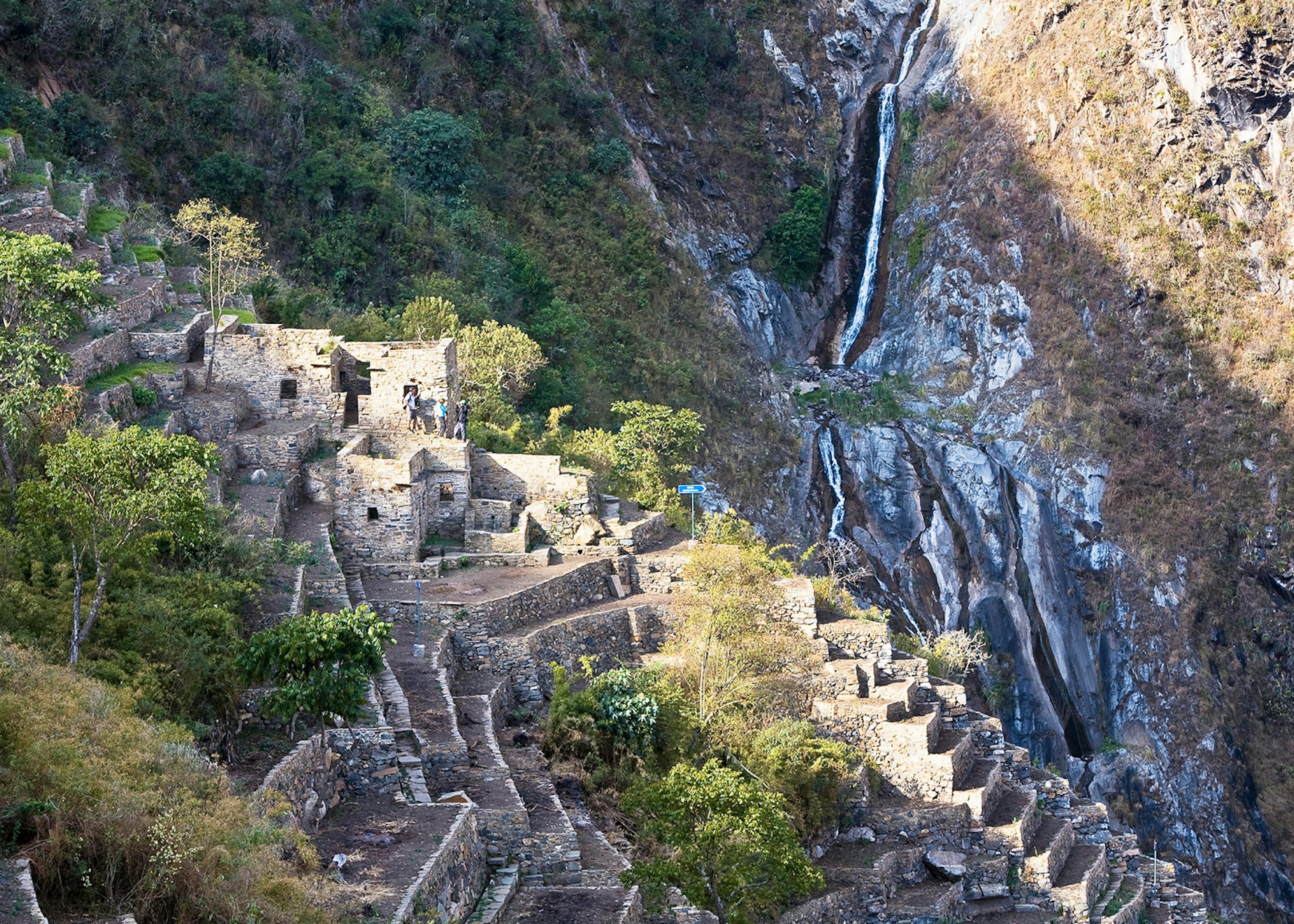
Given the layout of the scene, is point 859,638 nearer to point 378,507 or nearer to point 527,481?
point 527,481

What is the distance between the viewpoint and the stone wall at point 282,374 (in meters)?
31.4

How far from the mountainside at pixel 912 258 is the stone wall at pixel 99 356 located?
365 inches

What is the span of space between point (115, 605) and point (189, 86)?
31.6 metres

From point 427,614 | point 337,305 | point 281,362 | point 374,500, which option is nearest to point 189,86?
point 337,305

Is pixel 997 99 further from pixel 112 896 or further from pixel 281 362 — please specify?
pixel 112 896

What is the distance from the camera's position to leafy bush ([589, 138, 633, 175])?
197 feet

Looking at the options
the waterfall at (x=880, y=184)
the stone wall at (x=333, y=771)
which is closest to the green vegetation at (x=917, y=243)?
the waterfall at (x=880, y=184)

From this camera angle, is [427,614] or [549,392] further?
[549,392]

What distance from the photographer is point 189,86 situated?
47594 mm

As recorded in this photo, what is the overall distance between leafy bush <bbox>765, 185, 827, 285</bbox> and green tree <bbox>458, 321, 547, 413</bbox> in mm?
24962

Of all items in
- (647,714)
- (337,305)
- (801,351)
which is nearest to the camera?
(647,714)

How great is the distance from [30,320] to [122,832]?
12.7 meters

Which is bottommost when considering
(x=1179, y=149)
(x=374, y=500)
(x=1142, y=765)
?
(x=1142, y=765)

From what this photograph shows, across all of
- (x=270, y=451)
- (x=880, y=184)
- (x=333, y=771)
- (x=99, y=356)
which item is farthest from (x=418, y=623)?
(x=880, y=184)
